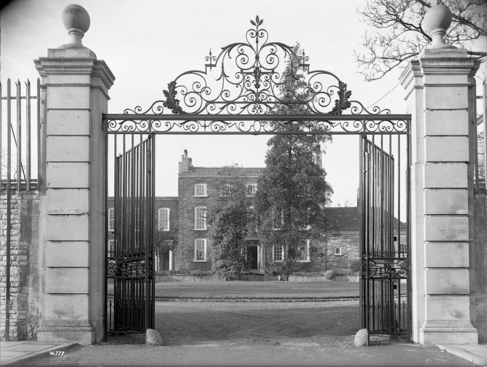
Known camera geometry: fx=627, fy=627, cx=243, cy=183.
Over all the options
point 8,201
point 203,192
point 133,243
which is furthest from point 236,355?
point 203,192

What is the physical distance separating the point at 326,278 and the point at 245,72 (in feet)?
89.1

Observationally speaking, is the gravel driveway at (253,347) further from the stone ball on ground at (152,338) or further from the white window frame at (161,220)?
the white window frame at (161,220)

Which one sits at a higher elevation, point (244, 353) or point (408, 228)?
point (408, 228)

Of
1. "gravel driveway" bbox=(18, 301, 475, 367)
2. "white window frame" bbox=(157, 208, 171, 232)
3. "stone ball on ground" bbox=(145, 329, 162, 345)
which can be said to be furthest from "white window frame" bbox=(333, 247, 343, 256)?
"stone ball on ground" bbox=(145, 329, 162, 345)

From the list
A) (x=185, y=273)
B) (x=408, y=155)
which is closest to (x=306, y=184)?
(x=185, y=273)

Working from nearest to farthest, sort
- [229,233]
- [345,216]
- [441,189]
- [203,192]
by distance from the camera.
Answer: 1. [441,189]
2. [229,233]
3. [345,216]
4. [203,192]

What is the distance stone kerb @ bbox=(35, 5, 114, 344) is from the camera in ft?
29.6

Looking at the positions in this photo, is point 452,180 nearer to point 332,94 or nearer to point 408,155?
point 408,155

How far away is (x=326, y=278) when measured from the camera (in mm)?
35406

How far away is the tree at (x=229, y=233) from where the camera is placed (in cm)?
3616

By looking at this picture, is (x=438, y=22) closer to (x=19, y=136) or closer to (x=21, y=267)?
(x=19, y=136)

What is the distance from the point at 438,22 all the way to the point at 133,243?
18.7 feet

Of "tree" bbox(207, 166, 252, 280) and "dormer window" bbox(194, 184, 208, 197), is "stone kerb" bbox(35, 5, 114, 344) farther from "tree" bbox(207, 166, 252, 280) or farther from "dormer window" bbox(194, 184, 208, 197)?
"dormer window" bbox(194, 184, 208, 197)

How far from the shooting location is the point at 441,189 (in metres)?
9.13
